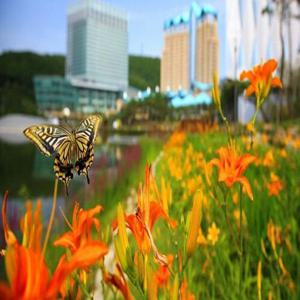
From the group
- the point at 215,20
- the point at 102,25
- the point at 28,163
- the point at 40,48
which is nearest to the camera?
the point at 102,25

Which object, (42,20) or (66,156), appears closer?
(66,156)

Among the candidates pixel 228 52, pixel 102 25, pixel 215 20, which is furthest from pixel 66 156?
pixel 228 52

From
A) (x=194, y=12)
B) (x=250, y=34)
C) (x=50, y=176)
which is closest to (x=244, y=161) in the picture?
(x=194, y=12)

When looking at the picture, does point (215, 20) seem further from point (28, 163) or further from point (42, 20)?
point (28, 163)

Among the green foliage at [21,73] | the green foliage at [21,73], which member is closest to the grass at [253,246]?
the green foliage at [21,73]

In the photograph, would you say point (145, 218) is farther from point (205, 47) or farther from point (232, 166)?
point (205, 47)

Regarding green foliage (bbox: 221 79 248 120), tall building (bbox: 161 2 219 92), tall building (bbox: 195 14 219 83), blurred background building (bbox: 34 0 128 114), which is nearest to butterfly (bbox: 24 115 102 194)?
blurred background building (bbox: 34 0 128 114)
